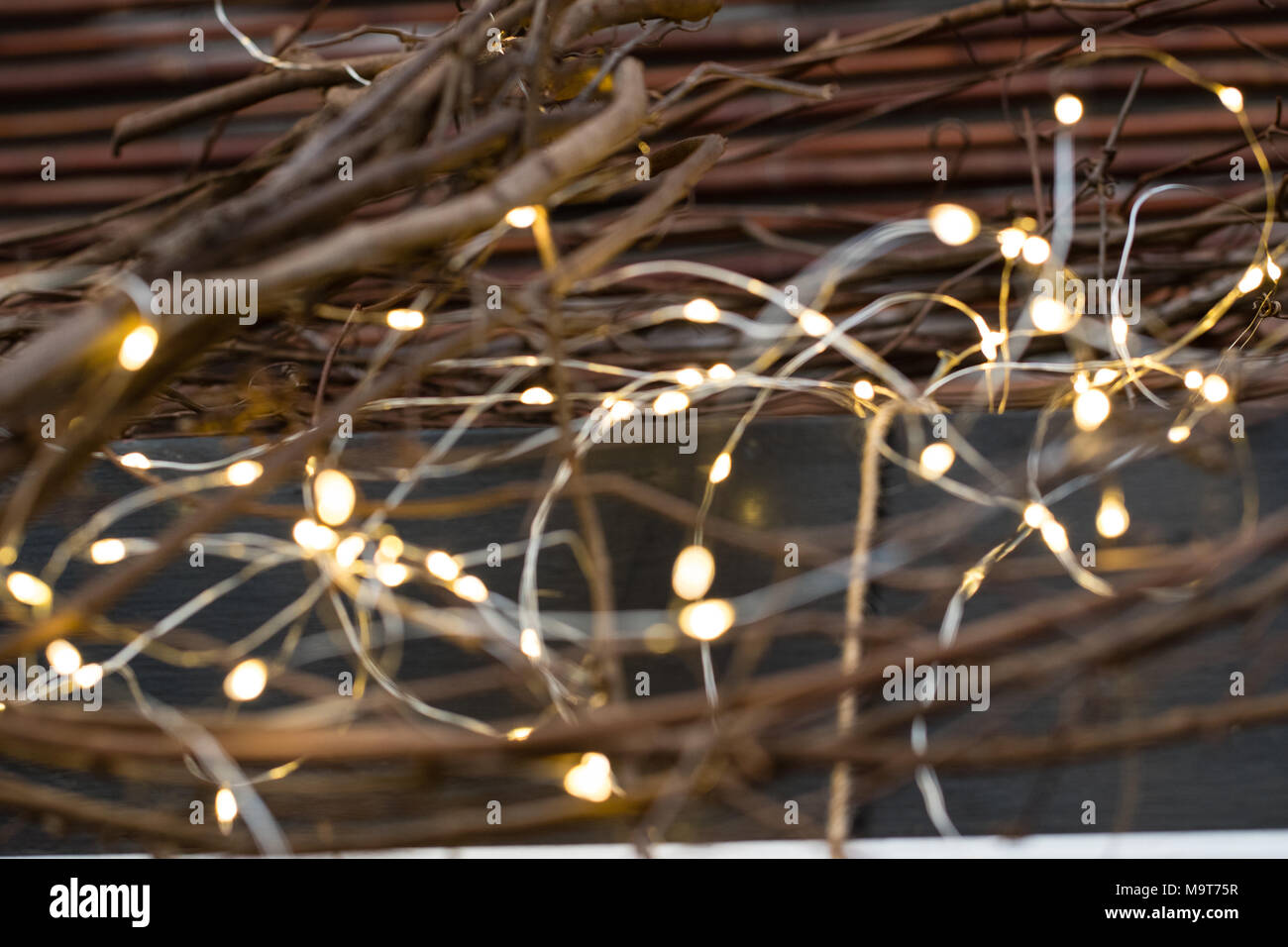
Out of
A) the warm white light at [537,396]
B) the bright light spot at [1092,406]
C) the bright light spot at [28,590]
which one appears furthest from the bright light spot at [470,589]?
the bright light spot at [1092,406]

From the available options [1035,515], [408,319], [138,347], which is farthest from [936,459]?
[138,347]

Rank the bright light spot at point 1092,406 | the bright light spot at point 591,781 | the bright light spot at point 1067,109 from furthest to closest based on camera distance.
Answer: the bright light spot at point 1067,109, the bright light spot at point 1092,406, the bright light spot at point 591,781

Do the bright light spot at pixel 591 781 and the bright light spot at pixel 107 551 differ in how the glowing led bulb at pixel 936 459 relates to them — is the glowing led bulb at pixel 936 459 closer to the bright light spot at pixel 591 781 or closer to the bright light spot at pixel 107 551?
the bright light spot at pixel 591 781

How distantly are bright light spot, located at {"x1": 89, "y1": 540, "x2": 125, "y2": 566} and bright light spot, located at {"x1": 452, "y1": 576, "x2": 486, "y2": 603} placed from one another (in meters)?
0.21

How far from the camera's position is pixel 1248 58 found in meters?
0.85

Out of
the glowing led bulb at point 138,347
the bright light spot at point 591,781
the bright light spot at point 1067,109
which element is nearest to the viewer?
the glowing led bulb at point 138,347

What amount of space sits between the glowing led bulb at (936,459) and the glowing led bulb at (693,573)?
0.44 ft

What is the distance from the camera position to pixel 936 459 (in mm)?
552

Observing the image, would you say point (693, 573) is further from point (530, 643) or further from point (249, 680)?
point (249, 680)

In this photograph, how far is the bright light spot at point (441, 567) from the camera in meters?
0.51

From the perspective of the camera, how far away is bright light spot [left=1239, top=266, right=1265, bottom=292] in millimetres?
532

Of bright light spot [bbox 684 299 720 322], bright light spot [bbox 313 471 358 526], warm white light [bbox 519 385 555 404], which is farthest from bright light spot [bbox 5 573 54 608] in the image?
bright light spot [bbox 684 299 720 322]
